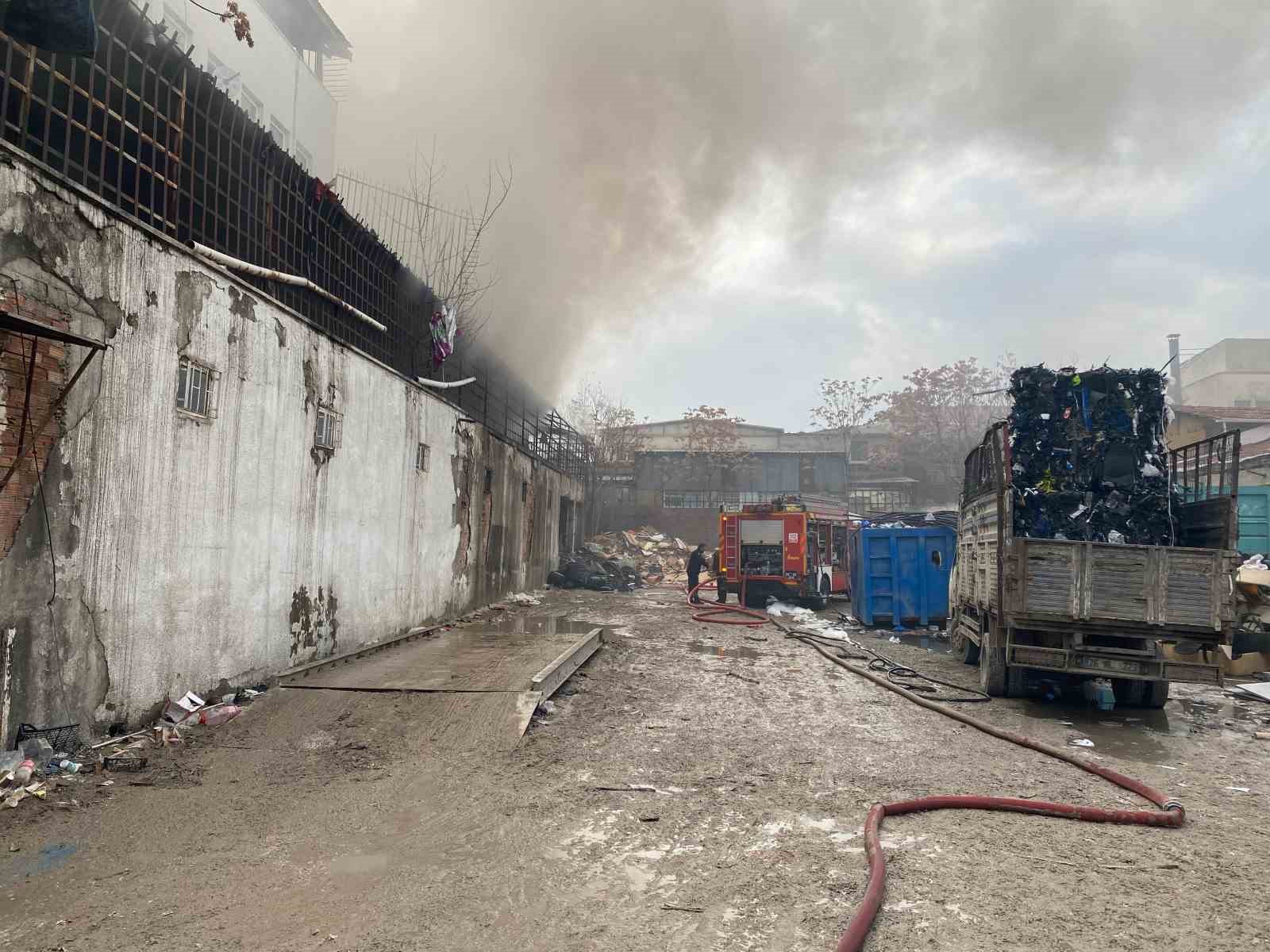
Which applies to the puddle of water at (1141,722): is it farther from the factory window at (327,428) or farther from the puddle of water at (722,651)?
the factory window at (327,428)

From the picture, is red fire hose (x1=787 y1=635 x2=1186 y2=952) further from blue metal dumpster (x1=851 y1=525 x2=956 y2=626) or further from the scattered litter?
blue metal dumpster (x1=851 y1=525 x2=956 y2=626)

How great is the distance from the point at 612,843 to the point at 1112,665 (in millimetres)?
5241

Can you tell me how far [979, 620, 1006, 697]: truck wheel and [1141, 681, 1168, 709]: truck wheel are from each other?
129cm

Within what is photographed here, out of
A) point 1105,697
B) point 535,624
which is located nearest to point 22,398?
point 535,624

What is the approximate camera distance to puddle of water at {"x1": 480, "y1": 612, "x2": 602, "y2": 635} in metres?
11.7

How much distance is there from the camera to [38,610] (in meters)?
4.59

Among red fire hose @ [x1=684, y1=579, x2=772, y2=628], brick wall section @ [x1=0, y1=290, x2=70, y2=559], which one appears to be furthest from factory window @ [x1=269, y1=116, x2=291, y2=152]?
brick wall section @ [x1=0, y1=290, x2=70, y2=559]

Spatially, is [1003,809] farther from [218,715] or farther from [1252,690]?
[1252,690]

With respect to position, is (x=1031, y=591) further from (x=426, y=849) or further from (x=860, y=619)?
(x=860, y=619)

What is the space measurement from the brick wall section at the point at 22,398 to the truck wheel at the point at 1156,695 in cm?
917

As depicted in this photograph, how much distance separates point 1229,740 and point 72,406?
8995 millimetres

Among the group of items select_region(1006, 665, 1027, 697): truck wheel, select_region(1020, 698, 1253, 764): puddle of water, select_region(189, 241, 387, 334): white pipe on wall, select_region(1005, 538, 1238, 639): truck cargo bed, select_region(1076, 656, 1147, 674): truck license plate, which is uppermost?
select_region(189, 241, 387, 334): white pipe on wall

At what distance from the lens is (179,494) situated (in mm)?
5781

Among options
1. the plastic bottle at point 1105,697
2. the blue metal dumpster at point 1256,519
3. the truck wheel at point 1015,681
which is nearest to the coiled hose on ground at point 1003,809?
the truck wheel at point 1015,681
